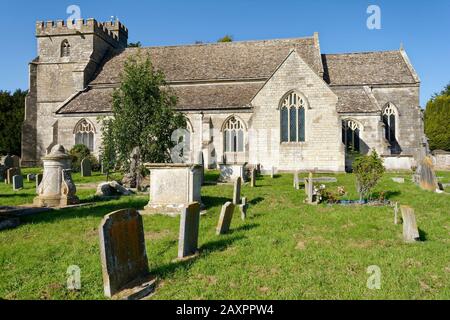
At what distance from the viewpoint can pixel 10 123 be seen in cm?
4291

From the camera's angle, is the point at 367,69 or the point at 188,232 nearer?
the point at 188,232

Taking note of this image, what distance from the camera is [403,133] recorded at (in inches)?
1244

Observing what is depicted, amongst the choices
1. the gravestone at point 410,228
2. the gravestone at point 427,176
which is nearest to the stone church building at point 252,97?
the gravestone at point 427,176

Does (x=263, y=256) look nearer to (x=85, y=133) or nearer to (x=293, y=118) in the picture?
(x=293, y=118)

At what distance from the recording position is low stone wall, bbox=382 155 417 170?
84.0 ft

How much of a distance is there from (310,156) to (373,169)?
1196cm

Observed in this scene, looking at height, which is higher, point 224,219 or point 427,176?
point 427,176

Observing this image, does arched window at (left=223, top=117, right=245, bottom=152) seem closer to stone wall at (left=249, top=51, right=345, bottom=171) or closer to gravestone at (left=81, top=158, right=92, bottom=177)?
stone wall at (left=249, top=51, right=345, bottom=171)

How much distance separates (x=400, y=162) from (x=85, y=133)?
25119 mm

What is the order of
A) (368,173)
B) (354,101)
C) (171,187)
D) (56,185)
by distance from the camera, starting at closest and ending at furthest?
(171,187) → (56,185) → (368,173) → (354,101)

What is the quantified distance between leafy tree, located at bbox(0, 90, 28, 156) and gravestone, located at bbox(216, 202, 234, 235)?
4185 cm

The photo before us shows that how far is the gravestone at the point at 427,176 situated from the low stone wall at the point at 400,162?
9.88 m

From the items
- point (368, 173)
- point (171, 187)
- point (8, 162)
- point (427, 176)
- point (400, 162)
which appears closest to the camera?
point (171, 187)

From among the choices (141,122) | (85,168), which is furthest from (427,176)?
(85,168)
